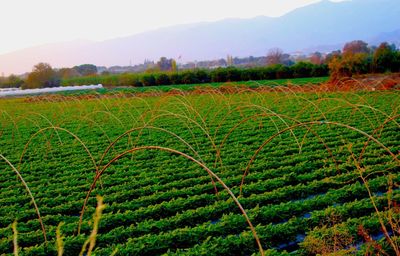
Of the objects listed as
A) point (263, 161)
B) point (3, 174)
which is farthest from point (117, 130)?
point (263, 161)

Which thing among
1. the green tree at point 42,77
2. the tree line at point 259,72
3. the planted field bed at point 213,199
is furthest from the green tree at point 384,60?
the green tree at point 42,77

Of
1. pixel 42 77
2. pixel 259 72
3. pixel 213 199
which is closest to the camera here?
pixel 213 199

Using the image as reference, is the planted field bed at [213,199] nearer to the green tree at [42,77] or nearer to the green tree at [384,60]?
the green tree at [384,60]

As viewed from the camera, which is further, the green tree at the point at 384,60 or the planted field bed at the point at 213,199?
the green tree at the point at 384,60

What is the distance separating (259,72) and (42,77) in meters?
38.6

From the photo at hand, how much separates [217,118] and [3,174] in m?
8.80

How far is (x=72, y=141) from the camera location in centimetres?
1184

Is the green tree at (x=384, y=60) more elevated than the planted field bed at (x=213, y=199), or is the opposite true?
the green tree at (x=384, y=60)

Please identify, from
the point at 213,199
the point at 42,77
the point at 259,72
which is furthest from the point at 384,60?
the point at 42,77

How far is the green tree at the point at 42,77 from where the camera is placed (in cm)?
6500

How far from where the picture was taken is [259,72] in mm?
44344

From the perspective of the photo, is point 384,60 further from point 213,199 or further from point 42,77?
point 42,77

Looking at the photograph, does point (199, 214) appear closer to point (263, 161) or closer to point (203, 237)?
point (203, 237)

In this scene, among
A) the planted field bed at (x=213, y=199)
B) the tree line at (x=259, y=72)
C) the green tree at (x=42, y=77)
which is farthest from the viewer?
the green tree at (x=42, y=77)
